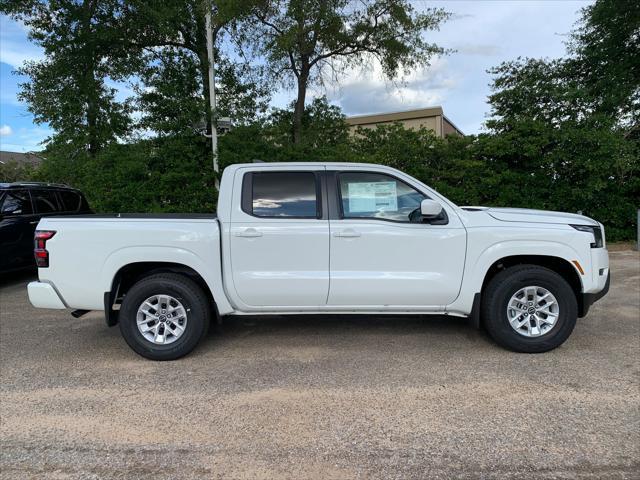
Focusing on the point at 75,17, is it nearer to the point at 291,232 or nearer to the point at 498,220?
the point at 291,232

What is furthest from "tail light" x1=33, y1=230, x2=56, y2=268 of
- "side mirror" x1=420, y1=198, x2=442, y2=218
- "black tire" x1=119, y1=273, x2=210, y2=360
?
"side mirror" x1=420, y1=198, x2=442, y2=218

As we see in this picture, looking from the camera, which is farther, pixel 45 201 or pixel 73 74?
pixel 73 74

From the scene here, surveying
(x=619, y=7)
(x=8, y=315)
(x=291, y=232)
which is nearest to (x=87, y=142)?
(x=8, y=315)

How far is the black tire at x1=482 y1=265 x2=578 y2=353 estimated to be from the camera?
14.2 ft

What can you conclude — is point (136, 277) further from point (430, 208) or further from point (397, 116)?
point (397, 116)

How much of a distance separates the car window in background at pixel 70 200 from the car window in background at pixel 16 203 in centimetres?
81

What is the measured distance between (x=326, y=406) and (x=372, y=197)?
82.4 inches

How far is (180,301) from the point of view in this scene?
438cm

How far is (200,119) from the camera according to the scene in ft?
35.6

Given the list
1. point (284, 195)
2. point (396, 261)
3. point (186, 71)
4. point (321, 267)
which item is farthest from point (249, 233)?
point (186, 71)

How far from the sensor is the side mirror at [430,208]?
4.20 m

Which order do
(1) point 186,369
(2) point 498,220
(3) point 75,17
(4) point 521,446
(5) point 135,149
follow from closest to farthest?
1. (4) point 521,446
2. (1) point 186,369
3. (2) point 498,220
4. (5) point 135,149
5. (3) point 75,17

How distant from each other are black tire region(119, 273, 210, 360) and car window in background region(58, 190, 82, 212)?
6006 millimetres

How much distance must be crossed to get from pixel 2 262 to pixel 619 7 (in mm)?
15295
